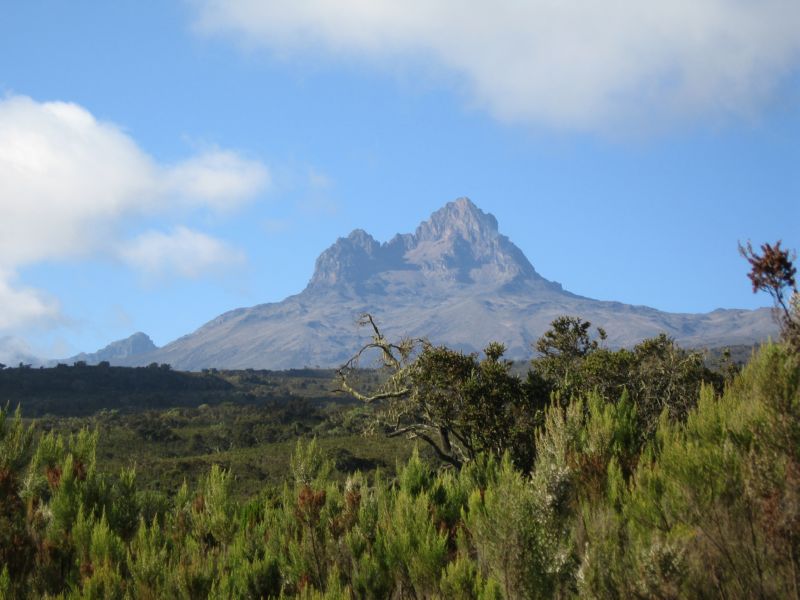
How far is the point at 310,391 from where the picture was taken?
100188 mm

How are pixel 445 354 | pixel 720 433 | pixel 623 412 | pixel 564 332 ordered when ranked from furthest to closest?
pixel 564 332 → pixel 445 354 → pixel 623 412 → pixel 720 433

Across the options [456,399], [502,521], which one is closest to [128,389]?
[456,399]

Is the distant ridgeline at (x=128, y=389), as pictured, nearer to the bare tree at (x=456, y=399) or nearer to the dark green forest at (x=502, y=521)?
the bare tree at (x=456, y=399)

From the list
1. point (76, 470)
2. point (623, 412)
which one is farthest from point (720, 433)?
point (76, 470)

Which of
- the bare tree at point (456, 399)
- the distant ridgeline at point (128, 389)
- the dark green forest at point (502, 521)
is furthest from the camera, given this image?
the distant ridgeline at point (128, 389)

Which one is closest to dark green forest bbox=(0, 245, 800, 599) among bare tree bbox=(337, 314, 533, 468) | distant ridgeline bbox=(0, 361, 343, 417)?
bare tree bbox=(337, 314, 533, 468)

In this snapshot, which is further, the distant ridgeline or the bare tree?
the distant ridgeline

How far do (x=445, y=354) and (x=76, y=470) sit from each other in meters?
13.3

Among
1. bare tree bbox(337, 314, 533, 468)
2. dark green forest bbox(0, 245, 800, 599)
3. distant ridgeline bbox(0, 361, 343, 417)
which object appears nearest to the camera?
dark green forest bbox(0, 245, 800, 599)

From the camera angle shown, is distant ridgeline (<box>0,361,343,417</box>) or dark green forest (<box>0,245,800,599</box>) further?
distant ridgeline (<box>0,361,343,417</box>)

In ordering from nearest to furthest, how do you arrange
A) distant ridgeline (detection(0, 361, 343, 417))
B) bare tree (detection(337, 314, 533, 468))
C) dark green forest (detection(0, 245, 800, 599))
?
dark green forest (detection(0, 245, 800, 599))
bare tree (detection(337, 314, 533, 468))
distant ridgeline (detection(0, 361, 343, 417))

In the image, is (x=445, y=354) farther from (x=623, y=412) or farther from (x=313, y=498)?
(x=313, y=498)

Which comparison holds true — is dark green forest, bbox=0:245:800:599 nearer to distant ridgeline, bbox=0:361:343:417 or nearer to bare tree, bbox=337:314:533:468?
bare tree, bbox=337:314:533:468

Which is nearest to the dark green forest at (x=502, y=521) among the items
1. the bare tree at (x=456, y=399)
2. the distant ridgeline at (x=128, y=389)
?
the bare tree at (x=456, y=399)
